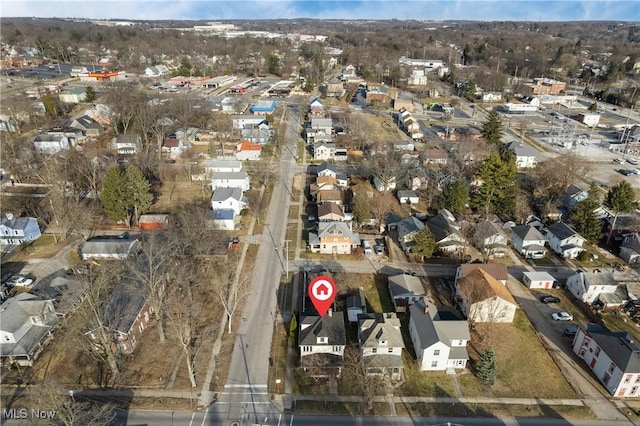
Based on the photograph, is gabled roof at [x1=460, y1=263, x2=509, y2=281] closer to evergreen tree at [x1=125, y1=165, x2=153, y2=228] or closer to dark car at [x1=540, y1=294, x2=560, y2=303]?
dark car at [x1=540, y1=294, x2=560, y2=303]

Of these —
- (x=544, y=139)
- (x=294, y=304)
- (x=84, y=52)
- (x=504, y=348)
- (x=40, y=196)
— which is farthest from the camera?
(x=84, y=52)

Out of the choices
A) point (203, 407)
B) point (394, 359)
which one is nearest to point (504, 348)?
point (394, 359)

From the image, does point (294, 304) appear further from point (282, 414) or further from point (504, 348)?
point (504, 348)

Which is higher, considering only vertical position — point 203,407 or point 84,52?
point 84,52

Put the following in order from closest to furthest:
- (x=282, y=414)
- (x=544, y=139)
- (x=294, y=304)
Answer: (x=282, y=414) → (x=294, y=304) → (x=544, y=139)

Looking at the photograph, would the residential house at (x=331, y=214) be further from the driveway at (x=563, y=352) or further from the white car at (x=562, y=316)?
the white car at (x=562, y=316)

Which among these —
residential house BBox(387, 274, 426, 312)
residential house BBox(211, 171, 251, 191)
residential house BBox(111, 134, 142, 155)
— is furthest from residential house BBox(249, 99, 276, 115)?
residential house BBox(387, 274, 426, 312)

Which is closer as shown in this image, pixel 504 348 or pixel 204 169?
pixel 504 348
